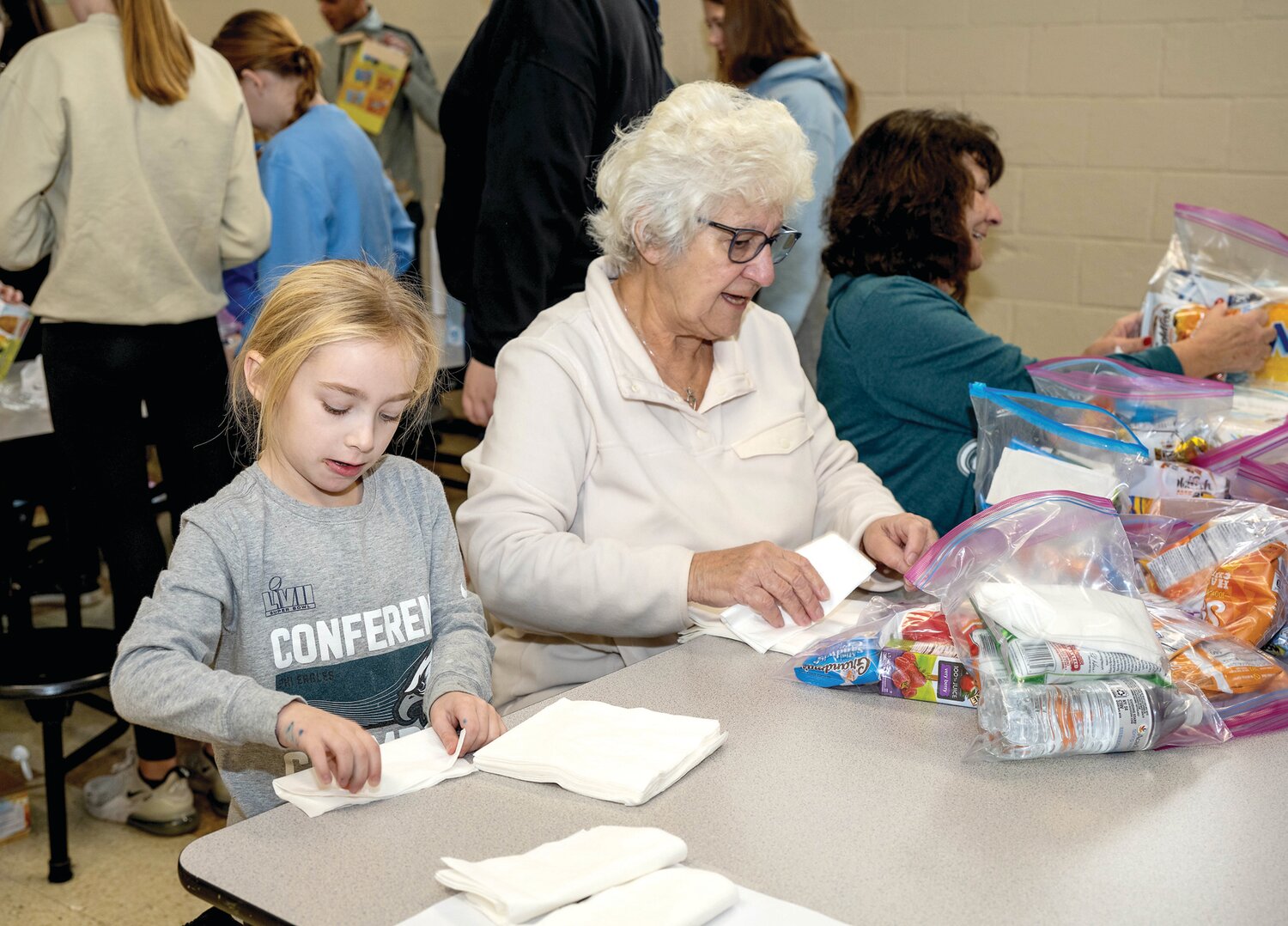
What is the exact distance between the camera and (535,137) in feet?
6.84

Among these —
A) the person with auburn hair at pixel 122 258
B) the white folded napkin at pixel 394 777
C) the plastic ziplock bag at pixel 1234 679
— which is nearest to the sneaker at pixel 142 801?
the person with auburn hair at pixel 122 258

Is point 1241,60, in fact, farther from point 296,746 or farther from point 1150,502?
point 296,746

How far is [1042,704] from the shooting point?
3.71ft

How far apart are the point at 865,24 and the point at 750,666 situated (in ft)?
9.41

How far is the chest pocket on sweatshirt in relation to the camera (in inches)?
68.9

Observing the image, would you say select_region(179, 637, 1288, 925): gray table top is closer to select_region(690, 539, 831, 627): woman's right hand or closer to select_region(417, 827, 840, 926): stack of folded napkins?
select_region(417, 827, 840, 926): stack of folded napkins

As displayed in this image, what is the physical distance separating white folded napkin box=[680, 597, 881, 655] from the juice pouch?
33 centimetres

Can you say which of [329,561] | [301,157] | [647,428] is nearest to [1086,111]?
[301,157]

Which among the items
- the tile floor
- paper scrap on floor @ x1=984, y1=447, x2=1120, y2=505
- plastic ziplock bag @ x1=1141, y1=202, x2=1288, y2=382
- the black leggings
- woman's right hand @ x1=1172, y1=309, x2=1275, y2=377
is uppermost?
plastic ziplock bag @ x1=1141, y1=202, x2=1288, y2=382

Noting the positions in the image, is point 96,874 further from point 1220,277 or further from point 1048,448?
point 1220,277

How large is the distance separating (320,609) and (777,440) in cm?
74

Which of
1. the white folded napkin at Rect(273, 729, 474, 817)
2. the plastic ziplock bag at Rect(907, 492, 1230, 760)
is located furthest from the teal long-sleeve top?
the white folded napkin at Rect(273, 729, 474, 817)

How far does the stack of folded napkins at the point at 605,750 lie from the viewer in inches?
41.9

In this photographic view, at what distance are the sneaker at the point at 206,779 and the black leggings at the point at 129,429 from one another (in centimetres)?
13
